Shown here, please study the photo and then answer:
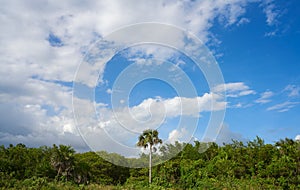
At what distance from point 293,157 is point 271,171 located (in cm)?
299

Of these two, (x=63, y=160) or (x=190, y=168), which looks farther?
(x=190, y=168)

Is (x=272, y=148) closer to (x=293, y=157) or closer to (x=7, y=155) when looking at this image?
(x=293, y=157)

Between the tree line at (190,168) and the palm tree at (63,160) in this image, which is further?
the palm tree at (63,160)

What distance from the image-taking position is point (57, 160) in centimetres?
3453

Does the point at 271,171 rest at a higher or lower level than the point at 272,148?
lower

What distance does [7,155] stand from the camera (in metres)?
36.0

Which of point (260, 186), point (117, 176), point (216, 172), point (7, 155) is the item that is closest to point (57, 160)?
point (7, 155)

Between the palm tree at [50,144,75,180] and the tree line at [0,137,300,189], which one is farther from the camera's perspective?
the palm tree at [50,144,75,180]

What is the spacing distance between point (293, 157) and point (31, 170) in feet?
86.2

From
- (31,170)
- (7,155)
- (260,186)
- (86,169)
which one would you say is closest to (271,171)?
(260,186)

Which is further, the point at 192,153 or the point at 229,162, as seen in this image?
the point at 192,153

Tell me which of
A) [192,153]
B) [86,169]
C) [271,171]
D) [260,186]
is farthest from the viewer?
[192,153]

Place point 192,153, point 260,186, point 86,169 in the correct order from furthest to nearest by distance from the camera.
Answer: point 192,153 → point 86,169 → point 260,186

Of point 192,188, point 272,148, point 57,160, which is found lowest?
point 192,188
